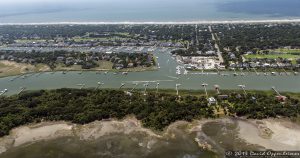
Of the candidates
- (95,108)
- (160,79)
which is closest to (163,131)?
(95,108)

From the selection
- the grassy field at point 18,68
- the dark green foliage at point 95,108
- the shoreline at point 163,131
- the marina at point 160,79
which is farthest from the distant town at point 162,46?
the shoreline at point 163,131

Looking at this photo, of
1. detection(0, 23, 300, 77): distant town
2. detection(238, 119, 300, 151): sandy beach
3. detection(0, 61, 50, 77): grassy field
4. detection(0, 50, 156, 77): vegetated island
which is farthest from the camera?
detection(0, 61, 50, 77): grassy field

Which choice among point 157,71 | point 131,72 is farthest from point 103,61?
point 157,71

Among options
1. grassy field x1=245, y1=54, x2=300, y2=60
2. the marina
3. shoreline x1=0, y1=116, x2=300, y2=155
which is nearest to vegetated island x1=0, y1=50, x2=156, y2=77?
the marina

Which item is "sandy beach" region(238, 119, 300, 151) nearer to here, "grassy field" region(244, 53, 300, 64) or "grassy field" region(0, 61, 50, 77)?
"grassy field" region(244, 53, 300, 64)

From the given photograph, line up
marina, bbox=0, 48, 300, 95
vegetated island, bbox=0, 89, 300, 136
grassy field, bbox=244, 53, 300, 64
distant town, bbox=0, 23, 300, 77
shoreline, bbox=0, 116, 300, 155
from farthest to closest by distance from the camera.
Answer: grassy field, bbox=244, 53, 300, 64 → distant town, bbox=0, 23, 300, 77 → marina, bbox=0, 48, 300, 95 → vegetated island, bbox=0, 89, 300, 136 → shoreline, bbox=0, 116, 300, 155

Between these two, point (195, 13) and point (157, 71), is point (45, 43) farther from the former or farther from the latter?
point (195, 13)
